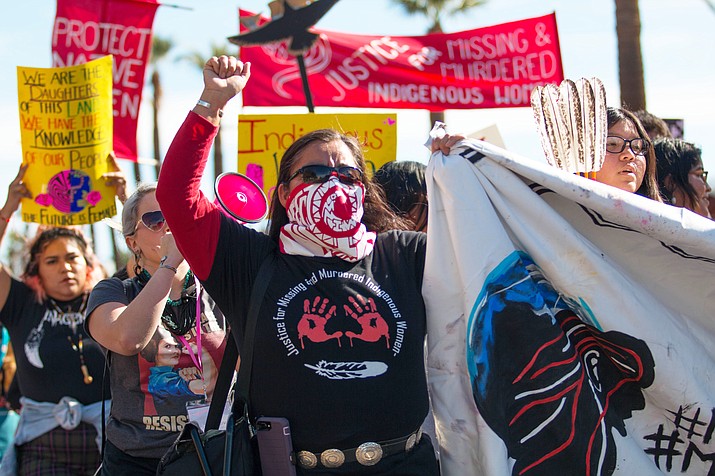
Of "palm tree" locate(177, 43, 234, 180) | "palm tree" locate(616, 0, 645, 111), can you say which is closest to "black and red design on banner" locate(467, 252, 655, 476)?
"palm tree" locate(616, 0, 645, 111)

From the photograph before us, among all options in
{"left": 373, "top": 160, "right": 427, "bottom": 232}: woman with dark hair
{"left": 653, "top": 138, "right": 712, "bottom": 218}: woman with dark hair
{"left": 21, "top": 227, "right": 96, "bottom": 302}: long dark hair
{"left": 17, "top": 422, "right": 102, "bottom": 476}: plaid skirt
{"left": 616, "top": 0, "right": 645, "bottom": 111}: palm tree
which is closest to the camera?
{"left": 373, "top": 160, "right": 427, "bottom": 232}: woman with dark hair

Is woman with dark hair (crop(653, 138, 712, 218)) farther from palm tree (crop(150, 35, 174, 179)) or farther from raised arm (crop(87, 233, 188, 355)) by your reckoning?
palm tree (crop(150, 35, 174, 179))

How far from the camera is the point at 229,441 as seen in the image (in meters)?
2.68

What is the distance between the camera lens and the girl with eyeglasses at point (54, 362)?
15.3 ft

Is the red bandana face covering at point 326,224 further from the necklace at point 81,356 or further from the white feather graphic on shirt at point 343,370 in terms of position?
the necklace at point 81,356

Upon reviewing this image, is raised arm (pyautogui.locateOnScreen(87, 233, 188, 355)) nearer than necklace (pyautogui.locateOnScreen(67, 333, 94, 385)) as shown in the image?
Yes

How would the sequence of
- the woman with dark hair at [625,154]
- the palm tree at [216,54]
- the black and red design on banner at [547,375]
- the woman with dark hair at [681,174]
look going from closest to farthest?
1. the black and red design on banner at [547,375]
2. the woman with dark hair at [625,154]
3. the woman with dark hair at [681,174]
4. the palm tree at [216,54]

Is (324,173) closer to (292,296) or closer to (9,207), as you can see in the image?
(292,296)

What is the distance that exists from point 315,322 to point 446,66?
5462mm

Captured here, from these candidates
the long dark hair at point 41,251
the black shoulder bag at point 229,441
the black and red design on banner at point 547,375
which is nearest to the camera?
the black shoulder bag at point 229,441

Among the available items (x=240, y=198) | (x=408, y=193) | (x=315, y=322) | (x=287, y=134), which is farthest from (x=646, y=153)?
(x=287, y=134)

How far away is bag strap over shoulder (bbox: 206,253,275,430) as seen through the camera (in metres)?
2.78

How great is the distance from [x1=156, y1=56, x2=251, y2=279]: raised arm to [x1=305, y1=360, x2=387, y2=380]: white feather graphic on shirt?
461 millimetres

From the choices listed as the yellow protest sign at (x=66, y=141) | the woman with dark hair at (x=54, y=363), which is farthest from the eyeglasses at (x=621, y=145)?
the yellow protest sign at (x=66, y=141)
